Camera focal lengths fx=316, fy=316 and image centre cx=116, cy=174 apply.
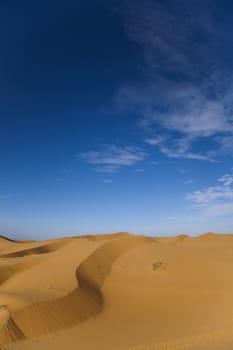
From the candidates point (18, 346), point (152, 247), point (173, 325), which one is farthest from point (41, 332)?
point (152, 247)

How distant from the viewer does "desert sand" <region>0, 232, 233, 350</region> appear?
6895mm

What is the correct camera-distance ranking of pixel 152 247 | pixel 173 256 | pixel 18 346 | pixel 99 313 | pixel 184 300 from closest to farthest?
pixel 18 346 < pixel 99 313 < pixel 184 300 < pixel 173 256 < pixel 152 247

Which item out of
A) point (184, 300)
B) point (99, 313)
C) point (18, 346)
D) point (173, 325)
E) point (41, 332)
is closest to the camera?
point (18, 346)

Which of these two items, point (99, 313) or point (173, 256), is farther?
point (173, 256)

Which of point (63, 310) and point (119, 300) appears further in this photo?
point (119, 300)

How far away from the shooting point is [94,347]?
6.61 metres

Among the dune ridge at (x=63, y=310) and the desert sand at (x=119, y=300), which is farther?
the dune ridge at (x=63, y=310)

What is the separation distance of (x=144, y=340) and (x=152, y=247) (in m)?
9.99

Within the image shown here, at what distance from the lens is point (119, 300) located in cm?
1070

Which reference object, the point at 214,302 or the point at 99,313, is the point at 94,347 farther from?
the point at 214,302

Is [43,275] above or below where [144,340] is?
above

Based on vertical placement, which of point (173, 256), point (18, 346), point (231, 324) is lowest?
point (18, 346)

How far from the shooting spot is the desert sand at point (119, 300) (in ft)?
22.6

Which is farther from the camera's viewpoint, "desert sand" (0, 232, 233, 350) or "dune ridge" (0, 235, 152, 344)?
"dune ridge" (0, 235, 152, 344)
